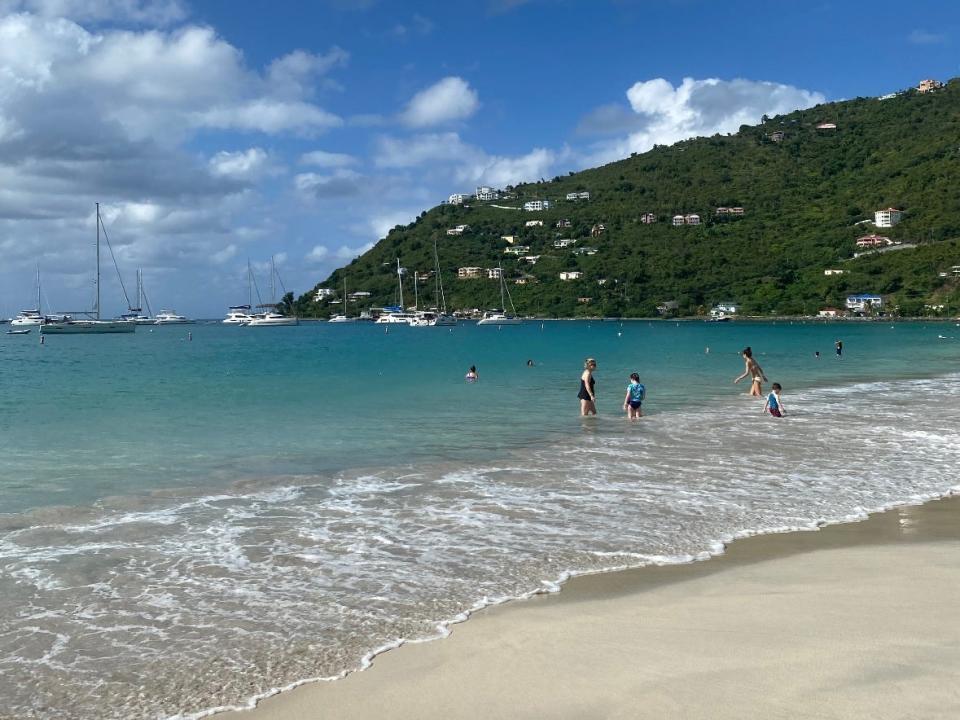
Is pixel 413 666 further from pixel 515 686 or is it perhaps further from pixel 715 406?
pixel 715 406

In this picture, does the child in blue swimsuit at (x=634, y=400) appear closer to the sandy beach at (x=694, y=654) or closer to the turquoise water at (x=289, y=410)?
the turquoise water at (x=289, y=410)

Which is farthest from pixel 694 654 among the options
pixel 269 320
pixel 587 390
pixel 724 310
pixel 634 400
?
pixel 269 320

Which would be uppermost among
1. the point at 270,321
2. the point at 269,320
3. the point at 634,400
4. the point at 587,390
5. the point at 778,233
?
the point at 778,233

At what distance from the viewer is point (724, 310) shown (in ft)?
477

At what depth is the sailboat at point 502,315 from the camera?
14625cm

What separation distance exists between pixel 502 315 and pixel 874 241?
69158mm

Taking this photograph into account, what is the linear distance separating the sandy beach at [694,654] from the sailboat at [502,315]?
13774cm

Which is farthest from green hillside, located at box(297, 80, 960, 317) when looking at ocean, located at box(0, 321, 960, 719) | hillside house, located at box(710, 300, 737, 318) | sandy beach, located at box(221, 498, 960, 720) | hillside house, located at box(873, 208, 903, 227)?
sandy beach, located at box(221, 498, 960, 720)

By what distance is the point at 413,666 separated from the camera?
575cm

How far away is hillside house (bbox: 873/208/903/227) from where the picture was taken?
135500 millimetres

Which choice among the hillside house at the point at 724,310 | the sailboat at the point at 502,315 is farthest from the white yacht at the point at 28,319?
the hillside house at the point at 724,310

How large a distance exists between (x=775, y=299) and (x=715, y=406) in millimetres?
127632

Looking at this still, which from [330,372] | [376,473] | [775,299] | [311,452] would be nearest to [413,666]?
[376,473]

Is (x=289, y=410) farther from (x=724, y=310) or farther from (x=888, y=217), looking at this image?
(x=888, y=217)
